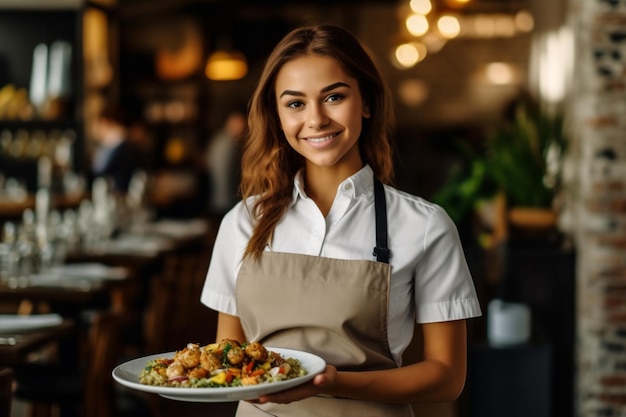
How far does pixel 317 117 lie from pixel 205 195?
981 cm

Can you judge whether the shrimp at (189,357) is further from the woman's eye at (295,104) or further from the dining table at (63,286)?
the dining table at (63,286)

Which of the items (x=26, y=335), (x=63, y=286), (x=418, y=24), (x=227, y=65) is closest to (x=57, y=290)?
(x=63, y=286)

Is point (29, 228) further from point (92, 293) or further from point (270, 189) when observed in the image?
point (270, 189)

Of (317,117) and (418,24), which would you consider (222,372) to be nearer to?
(317,117)

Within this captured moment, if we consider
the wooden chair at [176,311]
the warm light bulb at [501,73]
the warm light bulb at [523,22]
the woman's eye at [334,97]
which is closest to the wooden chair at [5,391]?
Answer: the woman's eye at [334,97]

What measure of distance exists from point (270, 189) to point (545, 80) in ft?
22.1

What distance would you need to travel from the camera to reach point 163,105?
40.0ft

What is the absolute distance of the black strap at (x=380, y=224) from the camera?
1.91m

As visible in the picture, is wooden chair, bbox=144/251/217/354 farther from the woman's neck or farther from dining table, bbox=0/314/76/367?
the woman's neck

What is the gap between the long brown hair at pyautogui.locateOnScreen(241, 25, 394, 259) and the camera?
195 cm

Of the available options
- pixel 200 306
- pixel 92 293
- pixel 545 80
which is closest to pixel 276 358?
pixel 92 293

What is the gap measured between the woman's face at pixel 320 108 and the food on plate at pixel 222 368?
0.43 metres

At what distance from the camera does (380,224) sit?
6.41ft

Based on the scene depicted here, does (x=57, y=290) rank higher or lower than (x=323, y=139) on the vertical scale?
lower
